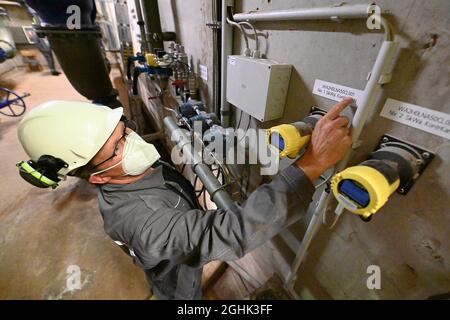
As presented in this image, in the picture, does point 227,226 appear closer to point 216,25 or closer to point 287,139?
point 287,139

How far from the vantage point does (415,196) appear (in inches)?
18.0

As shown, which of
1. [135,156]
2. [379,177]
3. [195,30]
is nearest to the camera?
[379,177]

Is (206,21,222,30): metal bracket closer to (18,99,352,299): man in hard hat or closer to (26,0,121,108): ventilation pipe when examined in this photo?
(18,99,352,299): man in hard hat

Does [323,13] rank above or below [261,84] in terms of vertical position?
above

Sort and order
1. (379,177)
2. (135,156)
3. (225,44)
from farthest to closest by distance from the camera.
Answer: (225,44) → (135,156) → (379,177)

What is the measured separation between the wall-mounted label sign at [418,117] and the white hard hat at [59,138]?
2.75 feet

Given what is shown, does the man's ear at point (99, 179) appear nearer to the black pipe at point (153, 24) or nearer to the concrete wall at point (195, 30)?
the concrete wall at point (195, 30)

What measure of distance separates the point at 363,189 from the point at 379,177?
0.11ft

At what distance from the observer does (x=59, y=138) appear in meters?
0.61

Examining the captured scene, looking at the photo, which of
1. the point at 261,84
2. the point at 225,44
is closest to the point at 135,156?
the point at 261,84

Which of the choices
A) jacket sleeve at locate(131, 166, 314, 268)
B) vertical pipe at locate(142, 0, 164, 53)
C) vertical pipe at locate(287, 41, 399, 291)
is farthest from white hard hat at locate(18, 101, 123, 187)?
vertical pipe at locate(142, 0, 164, 53)

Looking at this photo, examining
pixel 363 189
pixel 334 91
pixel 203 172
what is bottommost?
pixel 203 172

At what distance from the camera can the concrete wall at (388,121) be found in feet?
1.22
